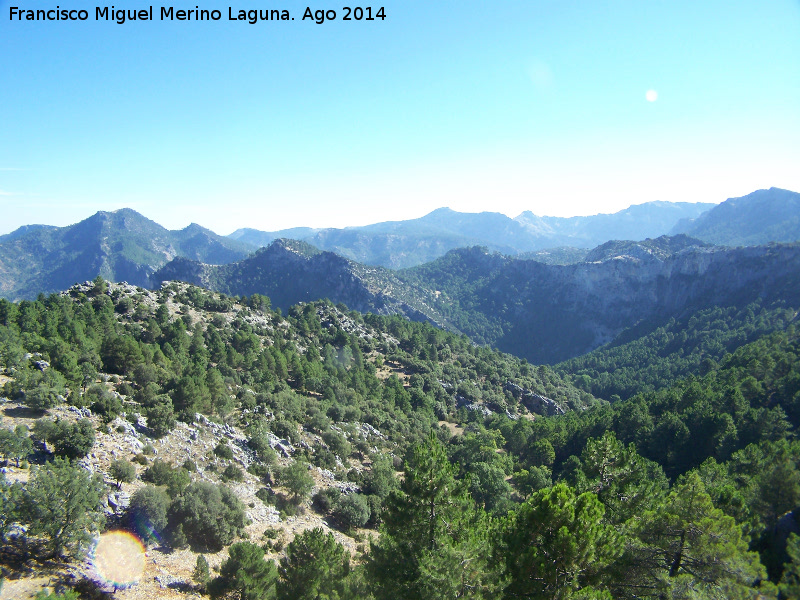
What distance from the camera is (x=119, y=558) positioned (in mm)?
21062

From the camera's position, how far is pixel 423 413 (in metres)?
69.2

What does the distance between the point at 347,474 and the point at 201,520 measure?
17.1m

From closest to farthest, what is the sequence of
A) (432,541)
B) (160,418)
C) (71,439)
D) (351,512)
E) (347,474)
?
(432,541)
(71,439)
(351,512)
(160,418)
(347,474)

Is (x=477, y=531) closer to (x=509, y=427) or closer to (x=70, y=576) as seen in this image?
(x=70, y=576)

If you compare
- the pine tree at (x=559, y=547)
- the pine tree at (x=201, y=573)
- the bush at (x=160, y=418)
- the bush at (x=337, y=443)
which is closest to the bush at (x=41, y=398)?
the bush at (x=160, y=418)

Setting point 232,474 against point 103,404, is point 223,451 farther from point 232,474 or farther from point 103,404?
point 103,404

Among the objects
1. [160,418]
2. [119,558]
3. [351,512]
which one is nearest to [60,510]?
[119,558]

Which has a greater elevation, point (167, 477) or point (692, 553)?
point (692, 553)

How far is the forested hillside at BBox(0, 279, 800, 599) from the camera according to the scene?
15.8 metres

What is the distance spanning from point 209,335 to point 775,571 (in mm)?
70089

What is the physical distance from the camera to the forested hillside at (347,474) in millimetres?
15758

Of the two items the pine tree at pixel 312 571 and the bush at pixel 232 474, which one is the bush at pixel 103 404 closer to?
the bush at pixel 232 474

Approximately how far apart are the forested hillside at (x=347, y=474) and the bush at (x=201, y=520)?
138 millimetres

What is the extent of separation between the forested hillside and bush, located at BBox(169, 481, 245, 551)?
14 centimetres
